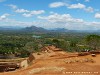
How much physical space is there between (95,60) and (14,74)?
1037cm

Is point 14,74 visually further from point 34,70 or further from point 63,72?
point 63,72

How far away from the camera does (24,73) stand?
21625 millimetres

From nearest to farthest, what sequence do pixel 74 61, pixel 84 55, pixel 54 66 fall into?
pixel 54 66
pixel 74 61
pixel 84 55

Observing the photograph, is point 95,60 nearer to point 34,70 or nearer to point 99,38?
point 34,70

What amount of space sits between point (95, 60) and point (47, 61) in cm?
579

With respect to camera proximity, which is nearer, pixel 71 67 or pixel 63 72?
pixel 63 72

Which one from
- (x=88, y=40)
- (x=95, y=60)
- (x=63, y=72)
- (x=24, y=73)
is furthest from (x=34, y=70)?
(x=88, y=40)

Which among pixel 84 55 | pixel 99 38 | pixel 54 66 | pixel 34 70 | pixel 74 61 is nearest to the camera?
pixel 34 70

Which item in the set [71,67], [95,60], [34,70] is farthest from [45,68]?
[95,60]

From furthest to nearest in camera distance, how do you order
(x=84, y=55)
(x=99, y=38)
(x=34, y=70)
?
(x=99, y=38) < (x=84, y=55) < (x=34, y=70)

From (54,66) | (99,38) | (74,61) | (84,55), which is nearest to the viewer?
(54,66)

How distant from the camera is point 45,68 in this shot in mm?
22750

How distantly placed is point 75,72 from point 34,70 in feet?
13.5

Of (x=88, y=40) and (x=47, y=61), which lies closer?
(x=47, y=61)
